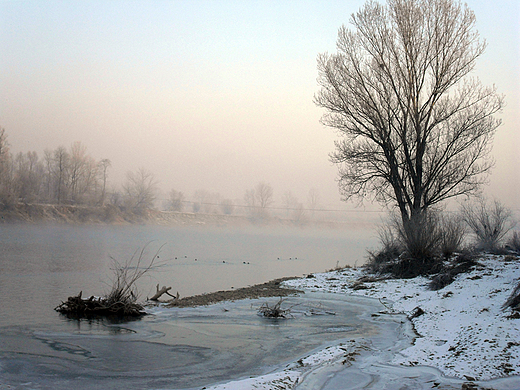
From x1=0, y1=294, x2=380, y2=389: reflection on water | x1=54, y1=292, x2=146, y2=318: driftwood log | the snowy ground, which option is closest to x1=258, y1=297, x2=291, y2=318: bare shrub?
x1=0, y1=294, x2=380, y2=389: reflection on water

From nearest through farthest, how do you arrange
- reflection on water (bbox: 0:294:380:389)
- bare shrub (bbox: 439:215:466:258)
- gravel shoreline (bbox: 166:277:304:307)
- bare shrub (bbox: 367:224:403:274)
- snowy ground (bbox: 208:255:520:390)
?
snowy ground (bbox: 208:255:520:390) < reflection on water (bbox: 0:294:380:389) < gravel shoreline (bbox: 166:277:304:307) < bare shrub (bbox: 439:215:466:258) < bare shrub (bbox: 367:224:403:274)

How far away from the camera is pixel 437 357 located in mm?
5406

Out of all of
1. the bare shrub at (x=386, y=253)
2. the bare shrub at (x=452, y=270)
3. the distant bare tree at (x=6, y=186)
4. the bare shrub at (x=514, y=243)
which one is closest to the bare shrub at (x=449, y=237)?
the bare shrub at (x=452, y=270)

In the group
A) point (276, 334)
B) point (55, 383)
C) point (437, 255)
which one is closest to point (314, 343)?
point (276, 334)

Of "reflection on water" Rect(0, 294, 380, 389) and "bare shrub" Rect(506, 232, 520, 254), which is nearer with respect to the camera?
"reflection on water" Rect(0, 294, 380, 389)

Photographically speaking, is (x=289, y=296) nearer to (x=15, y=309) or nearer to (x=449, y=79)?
(x=15, y=309)

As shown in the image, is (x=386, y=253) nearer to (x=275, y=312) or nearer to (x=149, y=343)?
(x=275, y=312)

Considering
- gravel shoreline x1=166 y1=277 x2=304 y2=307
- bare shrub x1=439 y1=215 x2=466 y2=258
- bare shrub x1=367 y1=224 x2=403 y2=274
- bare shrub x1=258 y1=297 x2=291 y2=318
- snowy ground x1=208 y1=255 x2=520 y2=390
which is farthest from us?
bare shrub x1=367 y1=224 x2=403 y2=274

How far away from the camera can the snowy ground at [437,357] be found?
457cm

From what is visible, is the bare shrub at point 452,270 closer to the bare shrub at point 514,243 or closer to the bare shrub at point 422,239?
the bare shrub at point 422,239

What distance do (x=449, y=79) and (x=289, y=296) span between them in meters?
10.6

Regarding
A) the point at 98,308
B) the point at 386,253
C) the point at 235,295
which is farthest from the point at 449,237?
the point at 98,308

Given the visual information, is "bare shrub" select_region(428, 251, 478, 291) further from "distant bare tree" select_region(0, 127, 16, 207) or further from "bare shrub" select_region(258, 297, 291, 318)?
"distant bare tree" select_region(0, 127, 16, 207)

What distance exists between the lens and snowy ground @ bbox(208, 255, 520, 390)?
15.0 ft
